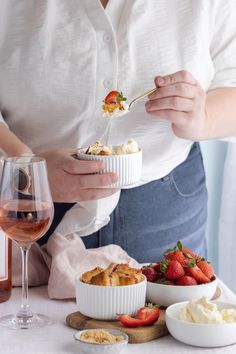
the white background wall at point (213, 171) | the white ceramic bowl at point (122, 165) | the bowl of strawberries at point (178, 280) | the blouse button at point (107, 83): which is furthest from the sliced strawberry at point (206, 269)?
the white background wall at point (213, 171)

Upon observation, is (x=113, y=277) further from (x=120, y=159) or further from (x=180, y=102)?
(x=180, y=102)

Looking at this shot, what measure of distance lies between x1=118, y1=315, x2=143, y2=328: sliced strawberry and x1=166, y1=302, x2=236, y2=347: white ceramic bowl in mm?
59

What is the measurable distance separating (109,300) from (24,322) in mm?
157

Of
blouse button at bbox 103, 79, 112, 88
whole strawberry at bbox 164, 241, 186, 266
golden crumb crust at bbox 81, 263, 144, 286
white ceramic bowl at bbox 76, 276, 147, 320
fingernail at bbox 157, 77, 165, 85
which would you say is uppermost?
blouse button at bbox 103, 79, 112, 88

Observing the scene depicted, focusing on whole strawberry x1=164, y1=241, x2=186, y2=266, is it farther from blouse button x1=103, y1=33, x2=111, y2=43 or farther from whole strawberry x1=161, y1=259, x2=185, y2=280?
blouse button x1=103, y1=33, x2=111, y2=43

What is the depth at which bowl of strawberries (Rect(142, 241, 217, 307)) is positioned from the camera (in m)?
1.47

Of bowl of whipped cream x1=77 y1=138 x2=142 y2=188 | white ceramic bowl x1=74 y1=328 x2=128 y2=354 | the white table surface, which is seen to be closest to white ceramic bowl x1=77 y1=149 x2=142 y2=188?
bowl of whipped cream x1=77 y1=138 x2=142 y2=188

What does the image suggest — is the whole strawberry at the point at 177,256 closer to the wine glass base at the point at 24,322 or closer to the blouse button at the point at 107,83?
the wine glass base at the point at 24,322

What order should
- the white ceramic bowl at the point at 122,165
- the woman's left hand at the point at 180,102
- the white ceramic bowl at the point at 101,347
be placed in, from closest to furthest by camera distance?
the white ceramic bowl at the point at 101,347 < the white ceramic bowl at the point at 122,165 < the woman's left hand at the point at 180,102

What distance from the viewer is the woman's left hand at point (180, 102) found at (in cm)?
171

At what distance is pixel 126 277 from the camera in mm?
1430

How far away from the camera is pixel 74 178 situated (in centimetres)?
167

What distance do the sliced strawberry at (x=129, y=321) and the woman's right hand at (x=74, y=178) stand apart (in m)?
0.32

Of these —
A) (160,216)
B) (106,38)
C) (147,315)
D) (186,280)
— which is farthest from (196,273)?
(106,38)
